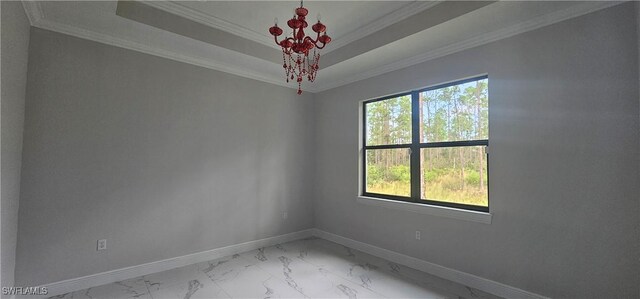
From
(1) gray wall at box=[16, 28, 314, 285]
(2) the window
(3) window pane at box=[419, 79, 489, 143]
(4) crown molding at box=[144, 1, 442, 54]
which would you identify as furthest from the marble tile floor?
(4) crown molding at box=[144, 1, 442, 54]

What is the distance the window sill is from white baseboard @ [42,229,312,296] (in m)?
1.51

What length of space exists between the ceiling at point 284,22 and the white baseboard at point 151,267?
238 centimetres

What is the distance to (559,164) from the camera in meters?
2.32

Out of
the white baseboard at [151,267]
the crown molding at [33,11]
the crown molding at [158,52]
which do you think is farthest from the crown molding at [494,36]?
the crown molding at [33,11]

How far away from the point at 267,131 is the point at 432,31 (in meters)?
→ 2.55

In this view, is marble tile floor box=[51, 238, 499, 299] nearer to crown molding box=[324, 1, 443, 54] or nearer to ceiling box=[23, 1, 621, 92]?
ceiling box=[23, 1, 621, 92]

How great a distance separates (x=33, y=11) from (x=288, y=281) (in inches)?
132

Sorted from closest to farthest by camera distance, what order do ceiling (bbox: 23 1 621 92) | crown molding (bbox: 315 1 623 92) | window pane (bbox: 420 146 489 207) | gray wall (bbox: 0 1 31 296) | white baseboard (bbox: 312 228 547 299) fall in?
gray wall (bbox: 0 1 31 296), crown molding (bbox: 315 1 623 92), ceiling (bbox: 23 1 621 92), white baseboard (bbox: 312 228 547 299), window pane (bbox: 420 146 489 207)

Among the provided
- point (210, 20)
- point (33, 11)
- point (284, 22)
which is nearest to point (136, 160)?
point (33, 11)

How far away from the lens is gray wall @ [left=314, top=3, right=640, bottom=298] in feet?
6.75

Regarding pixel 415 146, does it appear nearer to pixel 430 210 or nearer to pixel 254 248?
pixel 430 210

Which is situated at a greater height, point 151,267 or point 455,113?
point 455,113

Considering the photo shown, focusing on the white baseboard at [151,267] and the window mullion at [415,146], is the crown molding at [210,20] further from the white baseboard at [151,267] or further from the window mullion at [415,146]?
the white baseboard at [151,267]

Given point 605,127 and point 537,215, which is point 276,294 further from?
point 605,127
